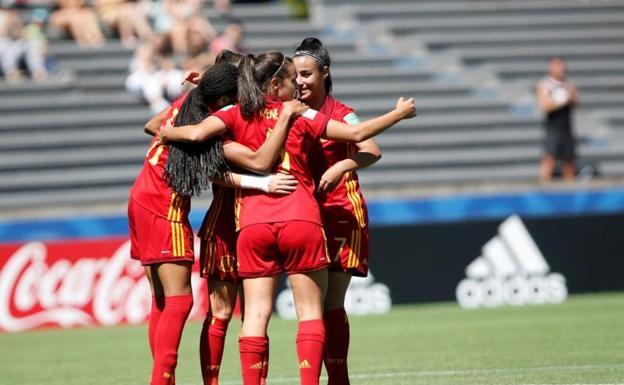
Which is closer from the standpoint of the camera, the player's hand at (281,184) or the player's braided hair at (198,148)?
the player's hand at (281,184)

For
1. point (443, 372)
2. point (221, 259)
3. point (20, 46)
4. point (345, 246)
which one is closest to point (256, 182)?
point (221, 259)

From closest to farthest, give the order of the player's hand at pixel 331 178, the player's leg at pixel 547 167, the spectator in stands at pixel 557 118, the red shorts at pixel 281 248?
the red shorts at pixel 281 248 < the player's hand at pixel 331 178 < the player's leg at pixel 547 167 < the spectator in stands at pixel 557 118

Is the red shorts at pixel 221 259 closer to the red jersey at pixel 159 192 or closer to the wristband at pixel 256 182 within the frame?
the red jersey at pixel 159 192

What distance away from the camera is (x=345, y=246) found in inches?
301

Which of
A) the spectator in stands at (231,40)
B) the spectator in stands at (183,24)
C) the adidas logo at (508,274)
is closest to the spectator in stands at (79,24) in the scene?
the spectator in stands at (183,24)

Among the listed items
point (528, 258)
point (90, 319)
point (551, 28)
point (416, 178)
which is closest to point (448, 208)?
point (528, 258)

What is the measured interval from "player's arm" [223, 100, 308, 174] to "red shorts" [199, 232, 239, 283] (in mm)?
780

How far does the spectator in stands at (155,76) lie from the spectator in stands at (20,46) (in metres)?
1.46

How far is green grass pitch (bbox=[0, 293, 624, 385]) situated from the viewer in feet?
29.8

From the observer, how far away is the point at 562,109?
1861 centimetres

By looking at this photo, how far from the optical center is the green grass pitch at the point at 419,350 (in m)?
9.09

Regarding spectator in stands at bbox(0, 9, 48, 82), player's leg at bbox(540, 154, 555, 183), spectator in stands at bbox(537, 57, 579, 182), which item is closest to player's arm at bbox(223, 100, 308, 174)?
player's leg at bbox(540, 154, 555, 183)

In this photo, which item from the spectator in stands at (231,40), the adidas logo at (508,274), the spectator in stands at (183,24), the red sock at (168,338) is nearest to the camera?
the red sock at (168,338)

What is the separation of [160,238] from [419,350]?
13.8 ft
